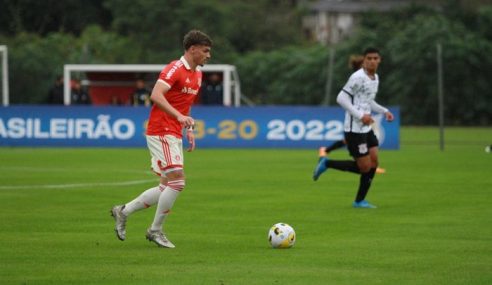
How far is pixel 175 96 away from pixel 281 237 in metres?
1.76

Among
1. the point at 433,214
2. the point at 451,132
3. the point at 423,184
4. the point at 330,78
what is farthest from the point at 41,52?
the point at 433,214

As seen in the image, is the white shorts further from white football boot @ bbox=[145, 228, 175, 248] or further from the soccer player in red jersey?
white football boot @ bbox=[145, 228, 175, 248]

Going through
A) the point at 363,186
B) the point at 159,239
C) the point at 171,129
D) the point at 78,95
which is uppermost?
the point at 171,129

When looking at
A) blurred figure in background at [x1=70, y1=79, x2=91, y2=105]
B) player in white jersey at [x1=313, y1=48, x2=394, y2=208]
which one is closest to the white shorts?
player in white jersey at [x1=313, y1=48, x2=394, y2=208]

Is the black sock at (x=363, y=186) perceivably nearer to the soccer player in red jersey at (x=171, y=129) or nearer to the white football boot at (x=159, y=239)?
the soccer player in red jersey at (x=171, y=129)

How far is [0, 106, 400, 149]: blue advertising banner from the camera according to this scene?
32.2 metres

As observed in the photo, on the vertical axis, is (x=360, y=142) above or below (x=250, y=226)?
above

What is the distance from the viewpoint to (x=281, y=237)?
39.0 ft

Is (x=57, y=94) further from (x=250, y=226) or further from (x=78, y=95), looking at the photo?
(x=250, y=226)

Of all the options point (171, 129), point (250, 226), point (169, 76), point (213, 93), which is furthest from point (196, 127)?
point (169, 76)

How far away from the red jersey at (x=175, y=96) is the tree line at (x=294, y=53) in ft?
107

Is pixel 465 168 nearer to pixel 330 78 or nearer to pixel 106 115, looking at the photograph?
pixel 106 115

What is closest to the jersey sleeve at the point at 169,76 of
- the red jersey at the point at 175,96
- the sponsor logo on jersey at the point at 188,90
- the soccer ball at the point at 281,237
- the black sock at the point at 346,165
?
the red jersey at the point at 175,96

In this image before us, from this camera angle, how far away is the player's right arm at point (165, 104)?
458 inches
